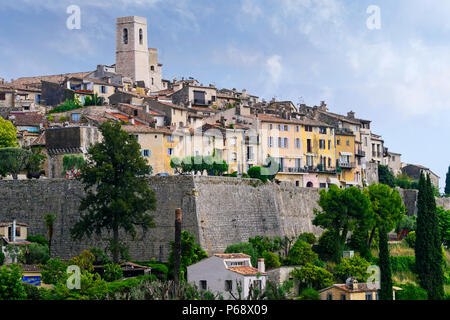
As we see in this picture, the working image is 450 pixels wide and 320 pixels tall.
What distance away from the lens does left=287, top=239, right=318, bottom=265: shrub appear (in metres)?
69.6

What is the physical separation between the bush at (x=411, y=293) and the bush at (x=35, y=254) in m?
22.9

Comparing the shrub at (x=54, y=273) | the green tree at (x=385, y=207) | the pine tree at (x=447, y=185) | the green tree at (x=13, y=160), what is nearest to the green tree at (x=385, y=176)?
the pine tree at (x=447, y=185)

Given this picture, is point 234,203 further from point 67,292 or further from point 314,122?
point 314,122

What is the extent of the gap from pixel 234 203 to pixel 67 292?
17940mm

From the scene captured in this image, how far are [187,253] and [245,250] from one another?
4464 millimetres

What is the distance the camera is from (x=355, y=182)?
98062 mm

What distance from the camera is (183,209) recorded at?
69125 millimetres

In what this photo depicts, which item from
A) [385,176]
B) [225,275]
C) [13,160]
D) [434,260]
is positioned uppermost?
[385,176]

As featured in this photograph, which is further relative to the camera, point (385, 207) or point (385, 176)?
point (385, 176)

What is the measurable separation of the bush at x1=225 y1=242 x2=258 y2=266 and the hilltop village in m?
14.8

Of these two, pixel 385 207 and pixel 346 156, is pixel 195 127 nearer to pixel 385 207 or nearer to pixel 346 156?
pixel 346 156

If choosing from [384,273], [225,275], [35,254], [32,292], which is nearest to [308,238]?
[384,273]

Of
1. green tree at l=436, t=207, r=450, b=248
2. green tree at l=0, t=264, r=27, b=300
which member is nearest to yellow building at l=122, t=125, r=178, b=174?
green tree at l=436, t=207, r=450, b=248
